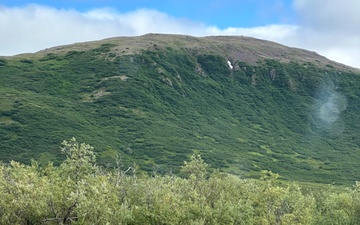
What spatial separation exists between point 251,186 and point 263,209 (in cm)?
1219

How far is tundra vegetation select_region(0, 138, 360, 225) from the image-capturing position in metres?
38.0

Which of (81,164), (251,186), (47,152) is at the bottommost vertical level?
(47,152)

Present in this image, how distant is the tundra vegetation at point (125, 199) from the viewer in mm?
38031

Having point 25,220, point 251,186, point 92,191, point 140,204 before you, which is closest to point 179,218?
point 140,204

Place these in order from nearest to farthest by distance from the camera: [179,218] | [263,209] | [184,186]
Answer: [179,218], [263,209], [184,186]

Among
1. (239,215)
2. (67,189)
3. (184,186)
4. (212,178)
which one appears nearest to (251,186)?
(212,178)

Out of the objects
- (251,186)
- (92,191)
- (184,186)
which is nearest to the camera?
(92,191)

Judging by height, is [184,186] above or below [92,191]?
below

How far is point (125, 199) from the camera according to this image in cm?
4847

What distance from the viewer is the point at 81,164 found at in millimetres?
49156

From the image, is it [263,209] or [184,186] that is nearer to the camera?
[263,209]

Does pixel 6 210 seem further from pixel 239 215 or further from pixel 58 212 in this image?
pixel 239 215

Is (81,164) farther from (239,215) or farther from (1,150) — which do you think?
(1,150)

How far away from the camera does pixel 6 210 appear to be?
37.9m
